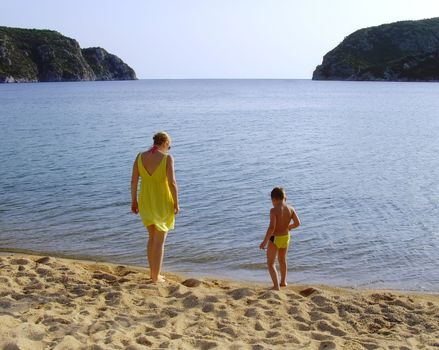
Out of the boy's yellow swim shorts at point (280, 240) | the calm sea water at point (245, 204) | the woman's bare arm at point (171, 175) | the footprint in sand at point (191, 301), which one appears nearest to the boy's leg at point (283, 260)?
the boy's yellow swim shorts at point (280, 240)

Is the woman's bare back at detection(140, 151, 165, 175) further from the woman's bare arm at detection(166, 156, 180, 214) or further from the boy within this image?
the boy

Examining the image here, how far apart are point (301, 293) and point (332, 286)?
4.77 ft

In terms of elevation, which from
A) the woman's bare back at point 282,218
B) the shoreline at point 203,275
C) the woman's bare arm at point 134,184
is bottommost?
the shoreline at point 203,275

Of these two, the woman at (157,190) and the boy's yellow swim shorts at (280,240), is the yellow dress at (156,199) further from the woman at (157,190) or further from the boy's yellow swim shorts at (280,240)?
the boy's yellow swim shorts at (280,240)

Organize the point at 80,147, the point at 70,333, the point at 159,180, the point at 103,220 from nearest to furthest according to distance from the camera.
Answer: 1. the point at 70,333
2. the point at 159,180
3. the point at 103,220
4. the point at 80,147

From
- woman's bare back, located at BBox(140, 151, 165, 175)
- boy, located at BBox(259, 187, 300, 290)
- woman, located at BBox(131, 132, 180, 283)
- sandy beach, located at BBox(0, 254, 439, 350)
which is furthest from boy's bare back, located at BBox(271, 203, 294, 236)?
woman's bare back, located at BBox(140, 151, 165, 175)

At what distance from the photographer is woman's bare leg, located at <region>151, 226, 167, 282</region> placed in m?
7.93

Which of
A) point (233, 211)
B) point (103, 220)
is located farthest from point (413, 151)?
point (103, 220)

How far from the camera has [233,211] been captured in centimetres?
1442

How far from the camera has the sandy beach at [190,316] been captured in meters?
5.89

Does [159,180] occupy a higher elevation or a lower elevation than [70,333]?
higher

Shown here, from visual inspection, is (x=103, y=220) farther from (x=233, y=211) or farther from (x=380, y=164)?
(x=380, y=164)

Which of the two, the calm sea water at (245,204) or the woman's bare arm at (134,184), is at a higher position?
the woman's bare arm at (134,184)

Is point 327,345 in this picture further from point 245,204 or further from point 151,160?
point 245,204
